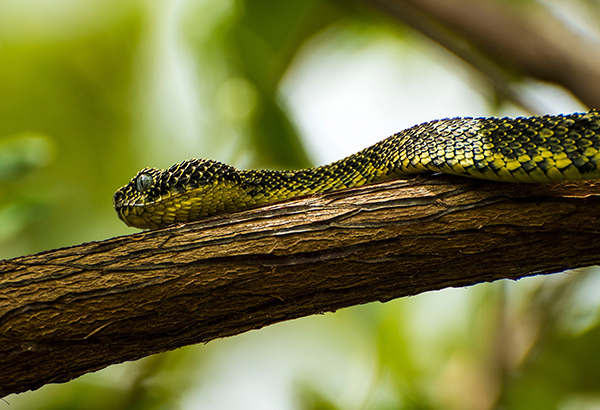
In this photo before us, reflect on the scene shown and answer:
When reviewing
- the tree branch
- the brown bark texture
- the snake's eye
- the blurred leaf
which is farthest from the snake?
the tree branch

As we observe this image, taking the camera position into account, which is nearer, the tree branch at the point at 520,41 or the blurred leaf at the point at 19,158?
the blurred leaf at the point at 19,158

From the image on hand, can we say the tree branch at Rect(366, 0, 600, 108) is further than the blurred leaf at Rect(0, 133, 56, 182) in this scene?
Yes

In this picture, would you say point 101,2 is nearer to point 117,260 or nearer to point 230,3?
point 230,3

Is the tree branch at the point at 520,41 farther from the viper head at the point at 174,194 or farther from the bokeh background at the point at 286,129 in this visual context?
the viper head at the point at 174,194

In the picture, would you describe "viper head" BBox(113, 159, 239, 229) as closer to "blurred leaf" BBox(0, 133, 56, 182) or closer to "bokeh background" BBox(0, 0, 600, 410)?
"blurred leaf" BBox(0, 133, 56, 182)

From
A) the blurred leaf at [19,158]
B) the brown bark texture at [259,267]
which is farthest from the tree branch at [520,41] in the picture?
the blurred leaf at [19,158]

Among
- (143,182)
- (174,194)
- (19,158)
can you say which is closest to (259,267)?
(174,194)

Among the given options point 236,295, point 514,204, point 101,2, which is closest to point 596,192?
point 514,204
